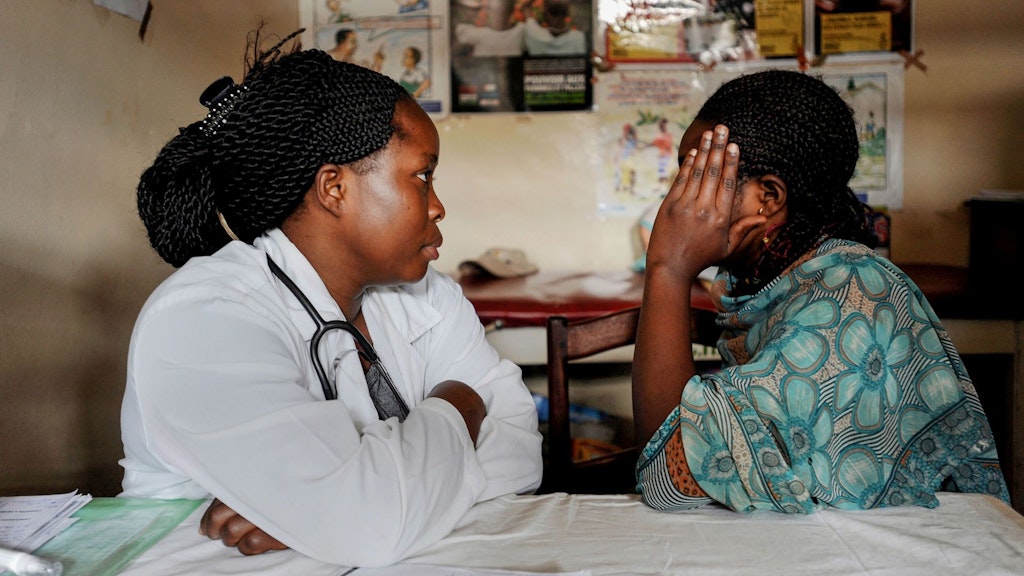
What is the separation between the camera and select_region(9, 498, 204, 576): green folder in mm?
867

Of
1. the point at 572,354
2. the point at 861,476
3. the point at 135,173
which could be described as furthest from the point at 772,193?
the point at 135,173

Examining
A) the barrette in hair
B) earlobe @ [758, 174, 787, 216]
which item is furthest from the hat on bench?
the barrette in hair

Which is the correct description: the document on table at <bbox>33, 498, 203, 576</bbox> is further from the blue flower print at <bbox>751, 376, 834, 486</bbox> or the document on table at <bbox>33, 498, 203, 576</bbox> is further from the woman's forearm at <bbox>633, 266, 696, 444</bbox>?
the blue flower print at <bbox>751, 376, 834, 486</bbox>

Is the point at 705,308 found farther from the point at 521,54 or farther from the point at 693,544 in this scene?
the point at 693,544

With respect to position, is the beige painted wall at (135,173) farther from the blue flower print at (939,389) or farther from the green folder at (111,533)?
the blue flower print at (939,389)

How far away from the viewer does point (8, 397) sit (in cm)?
134

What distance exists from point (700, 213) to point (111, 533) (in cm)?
90

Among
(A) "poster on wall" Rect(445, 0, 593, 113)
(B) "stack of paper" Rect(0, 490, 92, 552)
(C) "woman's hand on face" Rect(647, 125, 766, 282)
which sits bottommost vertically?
(B) "stack of paper" Rect(0, 490, 92, 552)

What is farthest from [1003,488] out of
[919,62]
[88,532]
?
[919,62]

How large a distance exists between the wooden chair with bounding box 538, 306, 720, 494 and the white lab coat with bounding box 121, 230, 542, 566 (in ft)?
1.56

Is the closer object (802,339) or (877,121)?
(802,339)

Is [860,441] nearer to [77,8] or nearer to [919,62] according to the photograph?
[77,8]

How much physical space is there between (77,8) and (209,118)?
667 millimetres

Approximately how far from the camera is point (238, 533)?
35.7 inches
